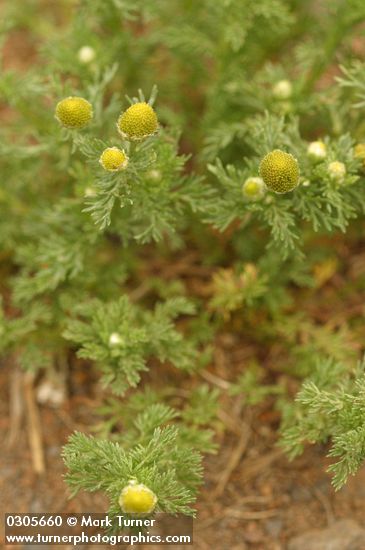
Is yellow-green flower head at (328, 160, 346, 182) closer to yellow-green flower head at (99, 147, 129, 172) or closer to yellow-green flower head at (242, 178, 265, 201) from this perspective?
yellow-green flower head at (242, 178, 265, 201)

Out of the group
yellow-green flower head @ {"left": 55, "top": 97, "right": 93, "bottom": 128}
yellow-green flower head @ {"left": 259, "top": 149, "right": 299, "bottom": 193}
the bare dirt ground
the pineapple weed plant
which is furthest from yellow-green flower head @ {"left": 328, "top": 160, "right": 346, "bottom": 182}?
the bare dirt ground

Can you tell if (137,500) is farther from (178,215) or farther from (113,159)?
(178,215)

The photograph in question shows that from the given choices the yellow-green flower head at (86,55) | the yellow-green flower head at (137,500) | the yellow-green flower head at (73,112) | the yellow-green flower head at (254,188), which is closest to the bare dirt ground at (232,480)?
the yellow-green flower head at (137,500)

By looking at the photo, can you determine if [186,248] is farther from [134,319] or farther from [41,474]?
[41,474]

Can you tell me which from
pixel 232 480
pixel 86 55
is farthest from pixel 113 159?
pixel 232 480

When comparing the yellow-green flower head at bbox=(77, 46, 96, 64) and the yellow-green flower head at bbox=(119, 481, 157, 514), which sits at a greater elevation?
the yellow-green flower head at bbox=(77, 46, 96, 64)

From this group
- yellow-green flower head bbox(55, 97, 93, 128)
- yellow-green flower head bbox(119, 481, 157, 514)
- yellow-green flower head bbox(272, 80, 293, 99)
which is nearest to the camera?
yellow-green flower head bbox(119, 481, 157, 514)
